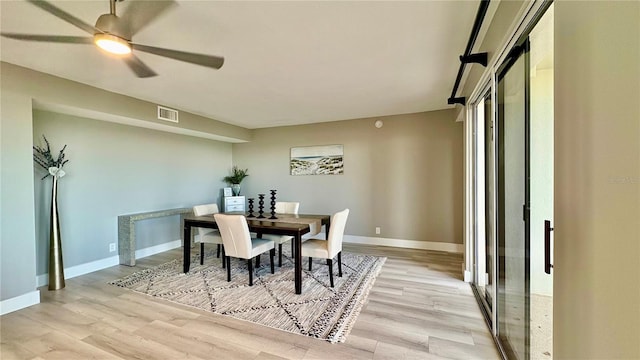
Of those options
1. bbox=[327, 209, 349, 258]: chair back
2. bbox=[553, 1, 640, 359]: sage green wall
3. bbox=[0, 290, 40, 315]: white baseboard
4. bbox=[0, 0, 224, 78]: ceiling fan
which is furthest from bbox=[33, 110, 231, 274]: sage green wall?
bbox=[553, 1, 640, 359]: sage green wall

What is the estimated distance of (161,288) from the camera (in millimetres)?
3041

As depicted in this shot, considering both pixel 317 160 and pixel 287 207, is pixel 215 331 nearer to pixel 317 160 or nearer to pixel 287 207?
pixel 287 207

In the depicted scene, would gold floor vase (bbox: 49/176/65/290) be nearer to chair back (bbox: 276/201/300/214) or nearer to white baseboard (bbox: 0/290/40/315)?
white baseboard (bbox: 0/290/40/315)

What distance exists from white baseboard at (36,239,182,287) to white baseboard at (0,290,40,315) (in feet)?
1.46

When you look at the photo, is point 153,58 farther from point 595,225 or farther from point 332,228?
point 595,225

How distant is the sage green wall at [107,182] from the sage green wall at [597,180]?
16.1 ft

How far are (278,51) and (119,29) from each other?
115 cm

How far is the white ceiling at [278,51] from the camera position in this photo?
Answer: 5.77 ft

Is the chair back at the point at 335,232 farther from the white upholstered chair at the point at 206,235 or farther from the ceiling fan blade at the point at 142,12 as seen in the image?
the ceiling fan blade at the point at 142,12

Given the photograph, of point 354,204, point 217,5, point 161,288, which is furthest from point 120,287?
point 354,204

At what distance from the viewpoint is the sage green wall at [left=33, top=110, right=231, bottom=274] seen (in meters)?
3.33

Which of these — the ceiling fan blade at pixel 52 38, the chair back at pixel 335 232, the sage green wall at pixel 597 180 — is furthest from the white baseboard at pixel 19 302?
the sage green wall at pixel 597 180

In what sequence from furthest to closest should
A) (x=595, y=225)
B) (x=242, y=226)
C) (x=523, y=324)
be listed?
(x=242, y=226), (x=523, y=324), (x=595, y=225)

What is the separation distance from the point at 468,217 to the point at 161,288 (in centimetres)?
373
